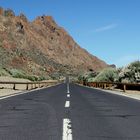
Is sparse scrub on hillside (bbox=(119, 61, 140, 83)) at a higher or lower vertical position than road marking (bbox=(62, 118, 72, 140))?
higher

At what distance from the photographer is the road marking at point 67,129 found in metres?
8.76

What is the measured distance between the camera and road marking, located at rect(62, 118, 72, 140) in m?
8.76

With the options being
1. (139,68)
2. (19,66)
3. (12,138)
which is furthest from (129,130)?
(19,66)

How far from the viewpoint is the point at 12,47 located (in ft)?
496

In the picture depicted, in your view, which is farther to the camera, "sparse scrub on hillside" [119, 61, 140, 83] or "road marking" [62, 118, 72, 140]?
"sparse scrub on hillside" [119, 61, 140, 83]

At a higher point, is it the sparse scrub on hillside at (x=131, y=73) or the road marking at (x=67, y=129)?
the sparse scrub on hillside at (x=131, y=73)

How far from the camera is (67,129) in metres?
9.96

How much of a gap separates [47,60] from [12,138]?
18443 cm

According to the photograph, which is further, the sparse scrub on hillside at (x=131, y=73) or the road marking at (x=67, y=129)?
the sparse scrub on hillside at (x=131, y=73)

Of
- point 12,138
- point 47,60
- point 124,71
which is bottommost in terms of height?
point 12,138

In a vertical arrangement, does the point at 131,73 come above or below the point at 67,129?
above

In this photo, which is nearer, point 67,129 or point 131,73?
point 67,129

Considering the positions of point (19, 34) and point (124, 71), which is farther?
point (19, 34)

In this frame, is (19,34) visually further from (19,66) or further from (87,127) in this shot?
(87,127)
